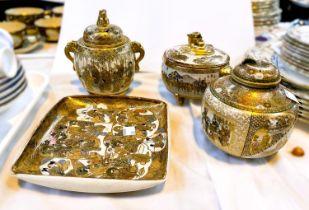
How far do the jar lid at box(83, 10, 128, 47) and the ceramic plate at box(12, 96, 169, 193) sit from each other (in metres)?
0.11

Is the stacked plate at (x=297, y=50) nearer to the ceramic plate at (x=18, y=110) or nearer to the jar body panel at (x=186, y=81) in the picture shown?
the jar body panel at (x=186, y=81)

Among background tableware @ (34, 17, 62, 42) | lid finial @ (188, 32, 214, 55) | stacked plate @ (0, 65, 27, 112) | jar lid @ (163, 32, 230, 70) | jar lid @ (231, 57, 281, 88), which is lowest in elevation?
background tableware @ (34, 17, 62, 42)

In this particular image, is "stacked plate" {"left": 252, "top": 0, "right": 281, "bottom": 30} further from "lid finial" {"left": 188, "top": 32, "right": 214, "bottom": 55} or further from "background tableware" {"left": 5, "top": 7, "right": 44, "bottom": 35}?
"background tableware" {"left": 5, "top": 7, "right": 44, "bottom": 35}

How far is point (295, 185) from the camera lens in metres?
0.46

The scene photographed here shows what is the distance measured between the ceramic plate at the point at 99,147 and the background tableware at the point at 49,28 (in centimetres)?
48

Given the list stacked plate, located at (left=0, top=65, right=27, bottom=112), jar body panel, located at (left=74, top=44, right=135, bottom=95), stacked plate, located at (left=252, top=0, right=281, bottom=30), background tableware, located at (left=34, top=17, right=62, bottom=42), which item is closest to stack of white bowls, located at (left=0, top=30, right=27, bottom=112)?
stacked plate, located at (left=0, top=65, right=27, bottom=112)

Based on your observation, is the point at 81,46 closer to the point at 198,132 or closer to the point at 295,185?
the point at 198,132

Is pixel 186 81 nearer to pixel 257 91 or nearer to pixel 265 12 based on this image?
pixel 257 91

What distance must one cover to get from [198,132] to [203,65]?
0.13 meters

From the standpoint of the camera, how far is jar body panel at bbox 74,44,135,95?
2.04 ft

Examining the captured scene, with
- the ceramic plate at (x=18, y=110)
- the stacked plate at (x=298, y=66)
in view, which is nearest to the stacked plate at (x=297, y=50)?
the stacked plate at (x=298, y=66)

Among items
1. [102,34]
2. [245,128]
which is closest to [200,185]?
[245,128]

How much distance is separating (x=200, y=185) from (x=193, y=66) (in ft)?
0.79

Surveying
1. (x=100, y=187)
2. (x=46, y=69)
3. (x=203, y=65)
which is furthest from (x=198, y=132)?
(x=46, y=69)
